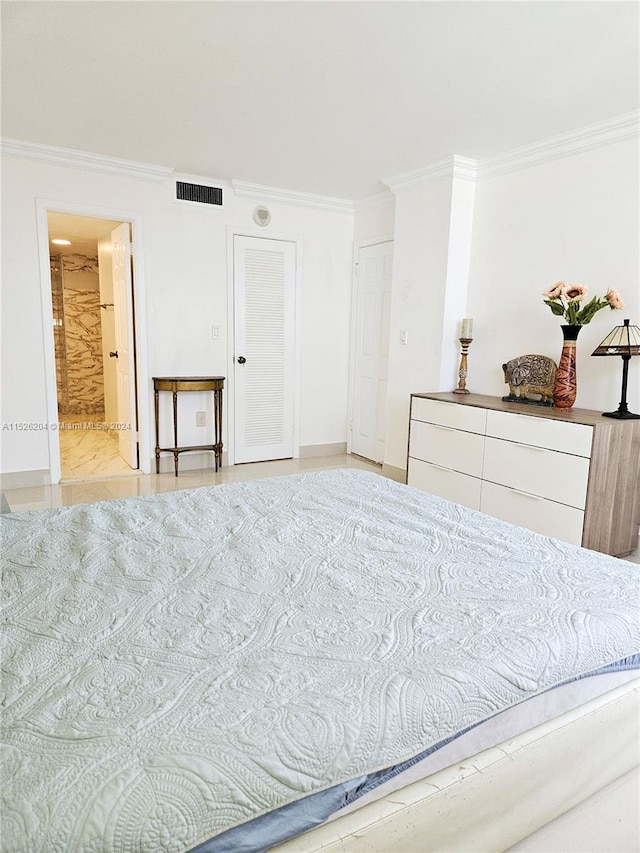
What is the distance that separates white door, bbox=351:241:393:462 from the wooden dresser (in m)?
1.42

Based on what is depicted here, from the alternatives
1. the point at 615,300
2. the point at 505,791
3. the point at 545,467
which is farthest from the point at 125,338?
the point at 505,791

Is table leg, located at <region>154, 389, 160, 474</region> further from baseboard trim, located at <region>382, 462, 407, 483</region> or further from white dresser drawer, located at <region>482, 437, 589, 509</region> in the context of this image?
white dresser drawer, located at <region>482, 437, 589, 509</region>

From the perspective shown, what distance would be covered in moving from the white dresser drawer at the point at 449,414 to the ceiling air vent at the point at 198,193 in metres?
2.45

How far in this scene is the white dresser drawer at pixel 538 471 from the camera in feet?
9.55

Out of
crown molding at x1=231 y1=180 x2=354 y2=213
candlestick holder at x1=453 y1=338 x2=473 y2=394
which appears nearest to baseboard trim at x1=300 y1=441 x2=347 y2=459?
candlestick holder at x1=453 y1=338 x2=473 y2=394

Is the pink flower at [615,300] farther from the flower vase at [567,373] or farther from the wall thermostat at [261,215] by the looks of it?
the wall thermostat at [261,215]

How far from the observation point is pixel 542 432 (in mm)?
3090

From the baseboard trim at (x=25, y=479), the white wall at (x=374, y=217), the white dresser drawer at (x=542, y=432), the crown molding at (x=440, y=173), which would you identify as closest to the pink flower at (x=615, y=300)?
the white dresser drawer at (x=542, y=432)

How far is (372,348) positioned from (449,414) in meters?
1.74

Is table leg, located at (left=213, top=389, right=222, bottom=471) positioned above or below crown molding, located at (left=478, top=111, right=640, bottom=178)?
below

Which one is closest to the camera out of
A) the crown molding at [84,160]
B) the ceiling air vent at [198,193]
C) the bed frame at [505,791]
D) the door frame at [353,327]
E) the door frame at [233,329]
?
the bed frame at [505,791]

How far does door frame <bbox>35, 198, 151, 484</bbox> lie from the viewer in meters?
4.09

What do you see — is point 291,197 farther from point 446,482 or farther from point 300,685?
point 300,685

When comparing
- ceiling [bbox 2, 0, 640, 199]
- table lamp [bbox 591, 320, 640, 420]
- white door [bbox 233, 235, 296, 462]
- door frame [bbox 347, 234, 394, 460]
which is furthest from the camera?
door frame [bbox 347, 234, 394, 460]
